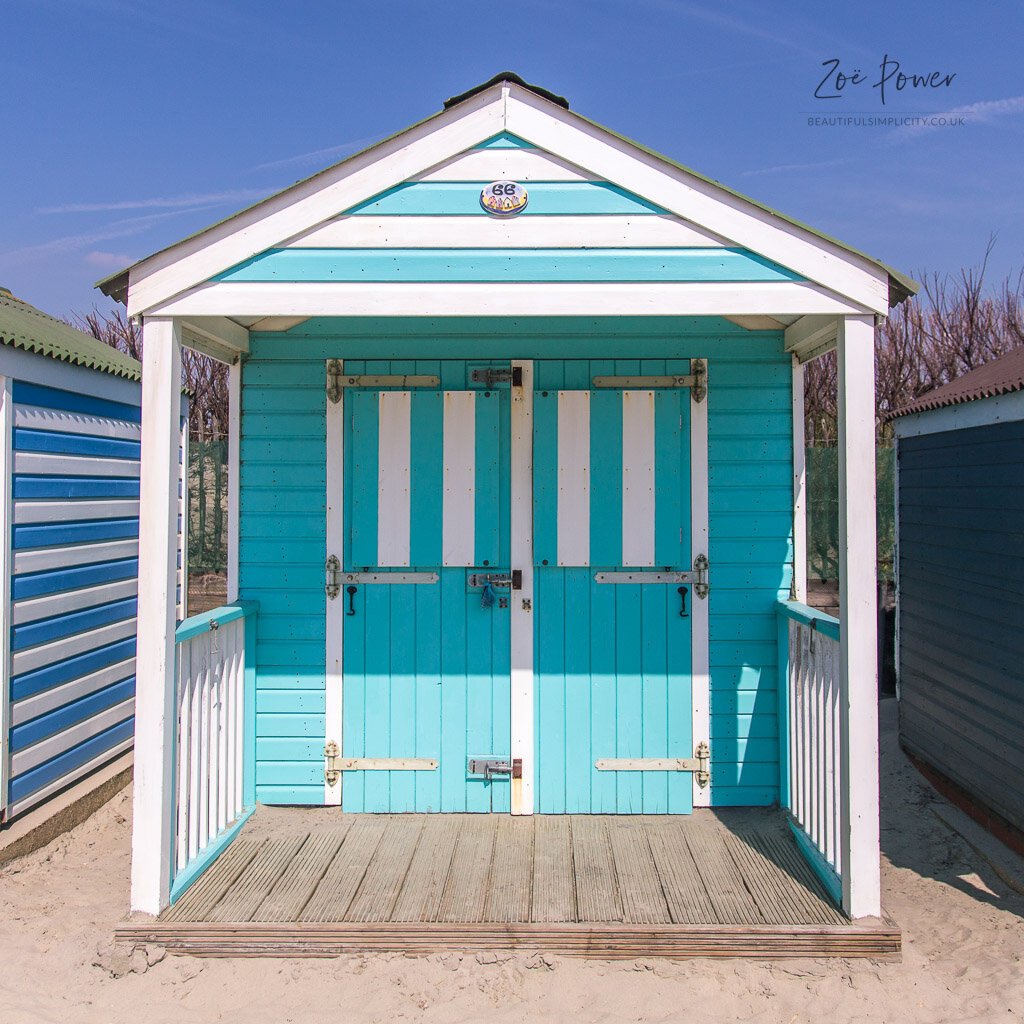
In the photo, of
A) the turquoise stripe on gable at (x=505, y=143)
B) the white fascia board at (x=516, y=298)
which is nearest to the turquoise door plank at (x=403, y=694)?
the white fascia board at (x=516, y=298)

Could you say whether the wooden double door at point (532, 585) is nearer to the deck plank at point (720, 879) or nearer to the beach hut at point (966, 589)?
the deck plank at point (720, 879)

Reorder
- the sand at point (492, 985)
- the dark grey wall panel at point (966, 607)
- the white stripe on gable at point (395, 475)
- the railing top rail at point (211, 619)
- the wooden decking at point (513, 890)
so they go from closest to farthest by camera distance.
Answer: the sand at point (492, 985) → the wooden decking at point (513, 890) → the railing top rail at point (211, 619) → the dark grey wall panel at point (966, 607) → the white stripe on gable at point (395, 475)

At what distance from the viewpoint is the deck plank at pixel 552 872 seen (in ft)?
9.70

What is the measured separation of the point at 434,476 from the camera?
3.88 metres

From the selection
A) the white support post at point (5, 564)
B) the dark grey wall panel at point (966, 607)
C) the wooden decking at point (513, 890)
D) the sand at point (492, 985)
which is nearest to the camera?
the sand at point (492, 985)

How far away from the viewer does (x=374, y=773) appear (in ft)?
12.8

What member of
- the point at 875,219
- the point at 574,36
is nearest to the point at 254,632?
the point at 574,36

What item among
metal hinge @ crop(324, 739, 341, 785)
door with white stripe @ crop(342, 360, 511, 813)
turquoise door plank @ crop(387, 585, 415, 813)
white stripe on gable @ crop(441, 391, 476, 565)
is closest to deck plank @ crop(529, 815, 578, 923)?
door with white stripe @ crop(342, 360, 511, 813)

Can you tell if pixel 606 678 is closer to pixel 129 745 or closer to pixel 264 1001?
pixel 264 1001

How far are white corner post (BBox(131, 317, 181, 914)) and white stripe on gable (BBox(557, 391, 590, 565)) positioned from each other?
1710 mm

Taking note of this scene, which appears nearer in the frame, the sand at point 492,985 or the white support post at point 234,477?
the sand at point 492,985

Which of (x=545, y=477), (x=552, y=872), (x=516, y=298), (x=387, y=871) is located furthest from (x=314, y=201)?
(x=552, y=872)

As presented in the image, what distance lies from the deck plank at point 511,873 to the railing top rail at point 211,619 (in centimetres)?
150

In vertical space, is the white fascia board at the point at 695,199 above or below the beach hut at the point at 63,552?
above
